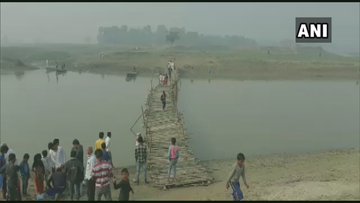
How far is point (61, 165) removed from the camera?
1251 centimetres

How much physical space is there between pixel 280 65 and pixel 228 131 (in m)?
46.3

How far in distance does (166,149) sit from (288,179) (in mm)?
4800

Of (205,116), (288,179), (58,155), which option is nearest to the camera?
(58,155)

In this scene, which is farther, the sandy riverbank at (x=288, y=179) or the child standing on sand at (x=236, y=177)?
the sandy riverbank at (x=288, y=179)

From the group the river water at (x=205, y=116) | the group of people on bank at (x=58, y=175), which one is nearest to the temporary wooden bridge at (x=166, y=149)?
the river water at (x=205, y=116)

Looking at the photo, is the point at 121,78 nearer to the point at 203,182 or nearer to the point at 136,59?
the point at 136,59

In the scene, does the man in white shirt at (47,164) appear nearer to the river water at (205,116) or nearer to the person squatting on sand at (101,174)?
the person squatting on sand at (101,174)

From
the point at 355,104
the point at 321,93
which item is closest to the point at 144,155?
the point at 355,104

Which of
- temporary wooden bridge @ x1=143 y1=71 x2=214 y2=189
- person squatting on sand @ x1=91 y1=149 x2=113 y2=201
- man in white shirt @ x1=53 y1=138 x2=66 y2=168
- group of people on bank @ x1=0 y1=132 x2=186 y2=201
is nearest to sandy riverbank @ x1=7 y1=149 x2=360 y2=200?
temporary wooden bridge @ x1=143 y1=71 x2=214 y2=189

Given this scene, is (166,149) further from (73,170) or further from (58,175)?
(58,175)

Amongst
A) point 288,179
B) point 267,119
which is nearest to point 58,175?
point 288,179

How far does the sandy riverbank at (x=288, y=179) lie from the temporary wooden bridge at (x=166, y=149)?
35cm

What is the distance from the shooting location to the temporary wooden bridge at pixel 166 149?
14.9m

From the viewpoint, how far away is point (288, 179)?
15805 mm
